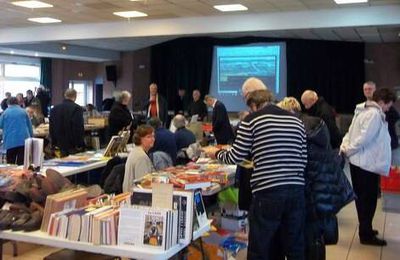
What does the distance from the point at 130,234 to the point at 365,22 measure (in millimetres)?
6772

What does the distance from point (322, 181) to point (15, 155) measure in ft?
14.0

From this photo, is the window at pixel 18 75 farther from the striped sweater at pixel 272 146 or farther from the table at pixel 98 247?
the striped sweater at pixel 272 146

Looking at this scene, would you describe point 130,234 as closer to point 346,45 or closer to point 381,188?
point 381,188

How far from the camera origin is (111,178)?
400cm

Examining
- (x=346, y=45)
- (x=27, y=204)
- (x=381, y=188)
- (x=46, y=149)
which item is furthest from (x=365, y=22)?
(x=27, y=204)

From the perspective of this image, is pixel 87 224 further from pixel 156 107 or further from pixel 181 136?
pixel 156 107

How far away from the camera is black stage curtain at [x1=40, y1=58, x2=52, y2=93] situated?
16359 mm

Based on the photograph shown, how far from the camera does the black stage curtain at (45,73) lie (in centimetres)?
1636

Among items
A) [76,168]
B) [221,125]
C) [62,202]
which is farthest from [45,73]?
[62,202]

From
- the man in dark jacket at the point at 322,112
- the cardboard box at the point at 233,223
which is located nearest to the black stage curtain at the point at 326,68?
the man in dark jacket at the point at 322,112

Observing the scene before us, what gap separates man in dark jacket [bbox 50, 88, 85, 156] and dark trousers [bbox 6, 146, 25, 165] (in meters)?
0.43

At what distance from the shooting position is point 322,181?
3.08 metres

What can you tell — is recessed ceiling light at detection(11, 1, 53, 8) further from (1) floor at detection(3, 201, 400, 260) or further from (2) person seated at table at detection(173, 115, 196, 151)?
(1) floor at detection(3, 201, 400, 260)

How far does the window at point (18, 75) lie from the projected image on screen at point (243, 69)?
6500mm
